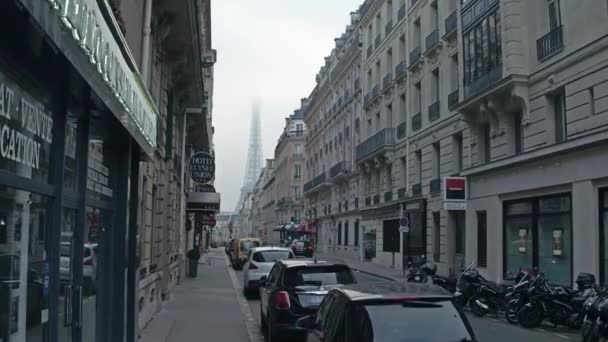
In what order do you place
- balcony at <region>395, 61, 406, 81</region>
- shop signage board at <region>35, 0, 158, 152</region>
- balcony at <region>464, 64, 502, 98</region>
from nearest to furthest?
1. shop signage board at <region>35, 0, 158, 152</region>
2. balcony at <region>464, 64, 502, 98</region>
3. balcony at <region>395, 61, 406, 81</region>

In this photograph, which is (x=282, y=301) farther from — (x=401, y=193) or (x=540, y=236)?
(x=401, y=193)

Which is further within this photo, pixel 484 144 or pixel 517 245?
pixel 484 144

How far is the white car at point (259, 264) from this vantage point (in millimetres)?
20625

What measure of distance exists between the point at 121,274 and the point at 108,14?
13.8ft

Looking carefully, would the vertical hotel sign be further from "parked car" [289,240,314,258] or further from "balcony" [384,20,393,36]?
"parked car" [289,240,314,258]

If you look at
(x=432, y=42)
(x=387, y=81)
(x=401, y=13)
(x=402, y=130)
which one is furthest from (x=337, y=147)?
(x=432, y=42)

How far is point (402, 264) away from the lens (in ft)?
117

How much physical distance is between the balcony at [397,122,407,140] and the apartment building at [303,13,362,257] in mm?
11711

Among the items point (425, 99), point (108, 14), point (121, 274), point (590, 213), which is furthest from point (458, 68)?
point (108, 14)

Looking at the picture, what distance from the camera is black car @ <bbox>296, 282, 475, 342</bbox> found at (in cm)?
545

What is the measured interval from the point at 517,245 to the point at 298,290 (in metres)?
14.5

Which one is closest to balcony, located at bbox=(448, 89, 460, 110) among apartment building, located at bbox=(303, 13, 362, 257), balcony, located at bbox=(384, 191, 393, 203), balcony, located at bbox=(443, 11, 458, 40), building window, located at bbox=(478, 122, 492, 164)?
building window, located at bbox=(478, 122, 492, 164)

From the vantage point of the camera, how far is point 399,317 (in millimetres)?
5586

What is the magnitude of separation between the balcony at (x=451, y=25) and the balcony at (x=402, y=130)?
7724 millimetres
